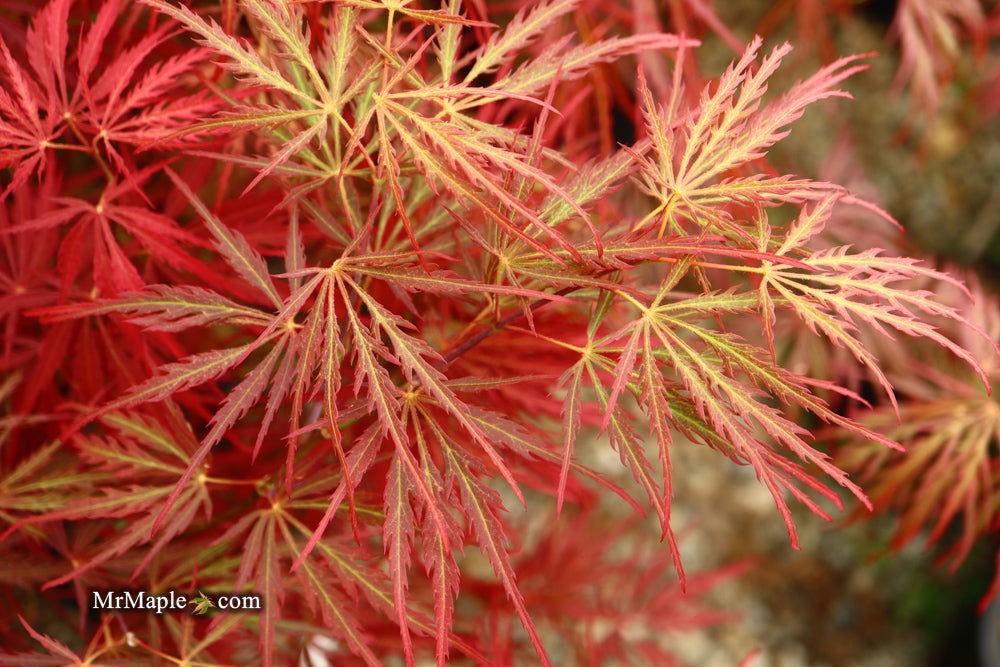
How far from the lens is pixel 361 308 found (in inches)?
20.7

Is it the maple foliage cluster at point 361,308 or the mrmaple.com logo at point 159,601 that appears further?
the mrmaple.com logo at point 159,601

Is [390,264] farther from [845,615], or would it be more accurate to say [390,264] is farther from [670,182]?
[845,615]

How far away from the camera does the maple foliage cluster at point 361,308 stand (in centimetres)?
40

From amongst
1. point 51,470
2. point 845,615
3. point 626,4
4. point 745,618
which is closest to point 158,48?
point 51,470

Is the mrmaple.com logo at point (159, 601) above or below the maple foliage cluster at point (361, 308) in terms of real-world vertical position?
below

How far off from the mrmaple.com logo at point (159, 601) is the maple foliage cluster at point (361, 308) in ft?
0.03

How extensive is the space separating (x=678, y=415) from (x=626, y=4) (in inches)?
34.3

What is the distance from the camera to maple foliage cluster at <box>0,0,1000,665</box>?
1.33 feet

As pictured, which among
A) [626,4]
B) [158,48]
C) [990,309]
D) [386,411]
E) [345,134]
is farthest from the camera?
[626,4]

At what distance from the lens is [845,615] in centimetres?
150

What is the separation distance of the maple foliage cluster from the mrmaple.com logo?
0.01 m

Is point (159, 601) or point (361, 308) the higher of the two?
point (361, 308)

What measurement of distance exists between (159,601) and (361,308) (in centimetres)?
27

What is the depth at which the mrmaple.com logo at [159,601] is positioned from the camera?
0.55 metres
